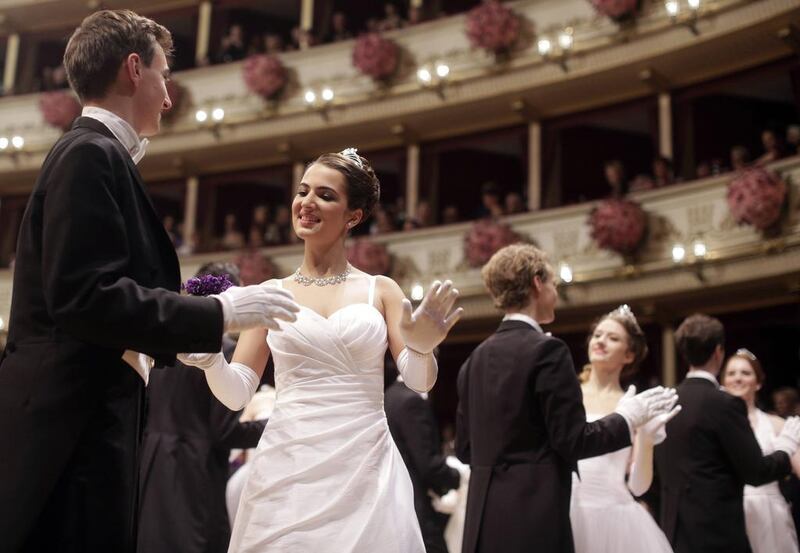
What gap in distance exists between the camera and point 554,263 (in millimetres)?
12820

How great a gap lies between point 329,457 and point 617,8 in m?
10.9

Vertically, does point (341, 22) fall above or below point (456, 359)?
above

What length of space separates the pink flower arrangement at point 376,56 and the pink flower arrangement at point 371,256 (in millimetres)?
2715

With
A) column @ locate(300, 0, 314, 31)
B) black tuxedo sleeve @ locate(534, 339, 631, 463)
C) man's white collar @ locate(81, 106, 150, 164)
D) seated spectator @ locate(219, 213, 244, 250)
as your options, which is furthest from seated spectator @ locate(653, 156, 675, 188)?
man's white collar @ locate(81, 106, 150, 164)

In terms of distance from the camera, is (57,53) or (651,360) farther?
(57,53)

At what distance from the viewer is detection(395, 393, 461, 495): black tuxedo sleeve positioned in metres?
5.08

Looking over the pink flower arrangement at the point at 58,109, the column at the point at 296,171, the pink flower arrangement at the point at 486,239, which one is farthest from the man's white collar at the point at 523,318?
the pink flower arrangement at the point at 58,109

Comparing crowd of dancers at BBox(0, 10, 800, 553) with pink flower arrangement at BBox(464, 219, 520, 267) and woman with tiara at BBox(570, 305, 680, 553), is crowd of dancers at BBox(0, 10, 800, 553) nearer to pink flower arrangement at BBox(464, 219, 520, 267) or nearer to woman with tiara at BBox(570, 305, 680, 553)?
woman with tiara at BBox(570, 305, 680, 553)

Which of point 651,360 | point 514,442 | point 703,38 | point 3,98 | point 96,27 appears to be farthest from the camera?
point 3,98

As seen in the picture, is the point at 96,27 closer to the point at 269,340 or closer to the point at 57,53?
the point at 269,340

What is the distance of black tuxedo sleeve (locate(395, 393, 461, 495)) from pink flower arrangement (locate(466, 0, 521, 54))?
31.7 ft

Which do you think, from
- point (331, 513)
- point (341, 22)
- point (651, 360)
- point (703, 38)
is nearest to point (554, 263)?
point (651, 360)

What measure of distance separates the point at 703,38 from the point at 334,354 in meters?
10.4

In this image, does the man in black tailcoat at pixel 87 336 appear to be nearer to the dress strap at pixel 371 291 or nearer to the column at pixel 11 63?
the dress strap at pixel 371 291
